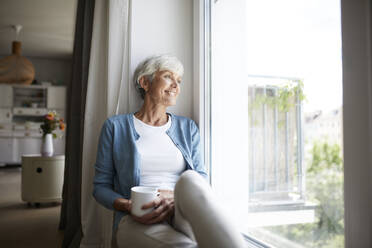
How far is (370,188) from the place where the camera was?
710 mm

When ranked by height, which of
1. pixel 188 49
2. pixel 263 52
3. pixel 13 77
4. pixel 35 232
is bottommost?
pixel 35 232

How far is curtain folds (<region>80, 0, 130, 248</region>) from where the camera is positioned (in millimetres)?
1649

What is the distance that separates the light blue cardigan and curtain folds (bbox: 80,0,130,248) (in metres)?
0.24

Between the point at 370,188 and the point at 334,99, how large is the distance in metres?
0.26

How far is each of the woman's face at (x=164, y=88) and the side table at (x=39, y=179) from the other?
2.26 metres

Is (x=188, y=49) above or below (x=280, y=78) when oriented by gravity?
above

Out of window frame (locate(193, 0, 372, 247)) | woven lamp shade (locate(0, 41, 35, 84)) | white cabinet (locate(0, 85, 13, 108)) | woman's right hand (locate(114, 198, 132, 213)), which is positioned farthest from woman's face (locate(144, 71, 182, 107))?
white cabinet (locate(0, 85, 13, 108))

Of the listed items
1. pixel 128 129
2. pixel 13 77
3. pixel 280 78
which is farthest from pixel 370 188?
pixel 13 77

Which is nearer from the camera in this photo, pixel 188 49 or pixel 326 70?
pixel 326 70

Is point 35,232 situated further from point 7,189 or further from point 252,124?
point 7,189

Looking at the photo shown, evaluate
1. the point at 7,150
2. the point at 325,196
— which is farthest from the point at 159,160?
the point at 7,150

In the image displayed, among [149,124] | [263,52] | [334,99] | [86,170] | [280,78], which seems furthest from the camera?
[86,170]

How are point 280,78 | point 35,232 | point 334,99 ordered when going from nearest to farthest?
point 334,99 → point 280,78 → point 35,232

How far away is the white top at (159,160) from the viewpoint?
137 cm
